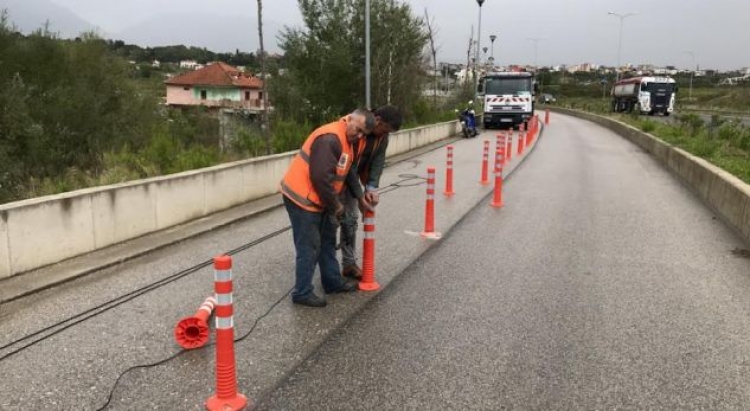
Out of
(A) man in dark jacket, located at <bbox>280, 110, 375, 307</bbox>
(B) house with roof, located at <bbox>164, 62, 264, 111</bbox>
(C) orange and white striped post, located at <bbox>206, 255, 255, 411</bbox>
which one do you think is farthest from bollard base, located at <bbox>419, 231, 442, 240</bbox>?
(B) house with roof, located at <bbox>164, 62, 264, 111</bbox>

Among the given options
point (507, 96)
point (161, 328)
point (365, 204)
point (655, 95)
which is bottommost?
point (161, 328)

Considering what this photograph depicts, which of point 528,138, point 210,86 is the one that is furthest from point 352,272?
point 210,86

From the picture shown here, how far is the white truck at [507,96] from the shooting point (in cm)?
3138

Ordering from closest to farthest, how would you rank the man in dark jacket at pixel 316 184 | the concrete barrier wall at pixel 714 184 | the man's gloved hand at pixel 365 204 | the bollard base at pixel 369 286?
the man in dark jacket at pixel 316 184, the man's gloved hand at pixel 365 204, the bollard base at pixel 369 286, the concrete barrier wall at pixel 714 184

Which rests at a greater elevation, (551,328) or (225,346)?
(225,346)

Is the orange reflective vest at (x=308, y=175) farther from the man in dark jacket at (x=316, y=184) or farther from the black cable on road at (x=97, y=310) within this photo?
the black cable on road at (x=97, y=310)

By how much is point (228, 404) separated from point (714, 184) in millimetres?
10126

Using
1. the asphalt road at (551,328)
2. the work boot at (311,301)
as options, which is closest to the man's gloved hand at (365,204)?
the asphalt road at (551,328)

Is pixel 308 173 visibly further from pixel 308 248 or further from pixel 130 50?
pixel 130 50

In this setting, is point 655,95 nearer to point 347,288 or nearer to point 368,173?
point 368,173

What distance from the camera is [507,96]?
31516 mm

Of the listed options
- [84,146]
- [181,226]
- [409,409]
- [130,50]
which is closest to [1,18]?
[84,146]

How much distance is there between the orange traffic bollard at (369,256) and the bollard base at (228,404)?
2.33 metres

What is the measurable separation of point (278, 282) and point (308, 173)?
1511 millimetres
